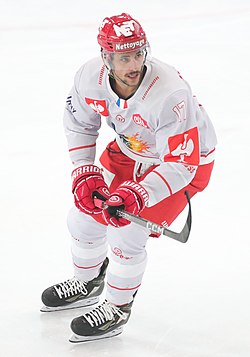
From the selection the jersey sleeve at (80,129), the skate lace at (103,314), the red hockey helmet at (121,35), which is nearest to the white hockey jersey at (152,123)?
the jersey sleeve at (80,129)

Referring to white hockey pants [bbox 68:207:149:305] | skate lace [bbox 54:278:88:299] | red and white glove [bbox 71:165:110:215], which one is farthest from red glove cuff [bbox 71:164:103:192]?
Result: skate lace [bbox 54:278:88:299]

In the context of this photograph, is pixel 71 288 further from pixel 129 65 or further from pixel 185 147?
pixel 129 65

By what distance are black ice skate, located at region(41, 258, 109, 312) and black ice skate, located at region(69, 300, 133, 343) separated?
14 centimetres

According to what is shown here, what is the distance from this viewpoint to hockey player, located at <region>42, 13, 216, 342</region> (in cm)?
230

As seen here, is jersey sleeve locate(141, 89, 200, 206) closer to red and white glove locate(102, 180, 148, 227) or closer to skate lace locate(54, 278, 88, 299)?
red and white glove locate(102, 180, 148, 227)

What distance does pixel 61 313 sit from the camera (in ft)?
8.79

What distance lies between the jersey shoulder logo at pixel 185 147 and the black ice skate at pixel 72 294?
650mm

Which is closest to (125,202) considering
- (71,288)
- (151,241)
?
(71,288)

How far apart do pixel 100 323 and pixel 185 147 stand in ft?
2.15

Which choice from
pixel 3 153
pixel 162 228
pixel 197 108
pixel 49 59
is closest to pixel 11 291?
pixel 162 228

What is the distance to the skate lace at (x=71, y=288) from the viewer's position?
2707 mm

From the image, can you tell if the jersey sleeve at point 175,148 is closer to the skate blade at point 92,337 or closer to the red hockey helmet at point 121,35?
the red hockey helmet at point 121,35

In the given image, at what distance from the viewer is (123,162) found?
2.63m

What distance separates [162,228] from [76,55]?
3285mm
